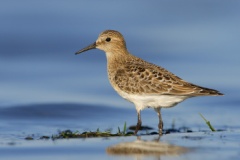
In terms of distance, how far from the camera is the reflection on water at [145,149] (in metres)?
10.9

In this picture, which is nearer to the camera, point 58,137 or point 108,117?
point 58,137

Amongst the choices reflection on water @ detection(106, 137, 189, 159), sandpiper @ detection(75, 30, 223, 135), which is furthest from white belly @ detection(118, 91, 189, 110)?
reflection on water @ detection(106, 137, 189, 159)

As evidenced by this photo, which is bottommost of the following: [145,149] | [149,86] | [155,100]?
[145,149]

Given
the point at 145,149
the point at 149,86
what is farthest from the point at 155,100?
the point at 145,149

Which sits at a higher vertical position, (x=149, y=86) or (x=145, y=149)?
(x=149, y=86)

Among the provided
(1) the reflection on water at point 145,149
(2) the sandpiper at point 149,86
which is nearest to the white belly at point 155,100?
(2) the sandpiper at point 149,86

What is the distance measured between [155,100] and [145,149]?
193 centimetres

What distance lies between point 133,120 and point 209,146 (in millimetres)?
5076

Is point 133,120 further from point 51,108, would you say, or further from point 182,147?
point 182,147

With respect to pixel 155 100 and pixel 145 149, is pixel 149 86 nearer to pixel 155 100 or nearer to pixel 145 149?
pixel 155 100

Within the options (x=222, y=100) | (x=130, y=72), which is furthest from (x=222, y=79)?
(x=130, y=72)

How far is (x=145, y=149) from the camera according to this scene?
36.9 ft

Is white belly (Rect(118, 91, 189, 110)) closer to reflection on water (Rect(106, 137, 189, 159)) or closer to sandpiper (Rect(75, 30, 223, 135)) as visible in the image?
sandpiper (Rect(75, 30, 223, 135))

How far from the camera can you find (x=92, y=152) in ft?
36.7
